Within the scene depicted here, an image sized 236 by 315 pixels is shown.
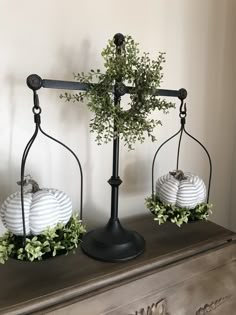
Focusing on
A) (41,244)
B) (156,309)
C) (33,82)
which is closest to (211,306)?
(156,309)

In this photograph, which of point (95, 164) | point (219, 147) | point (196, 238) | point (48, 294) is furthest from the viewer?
point (219, 147)

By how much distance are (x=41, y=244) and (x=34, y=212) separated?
7 cm

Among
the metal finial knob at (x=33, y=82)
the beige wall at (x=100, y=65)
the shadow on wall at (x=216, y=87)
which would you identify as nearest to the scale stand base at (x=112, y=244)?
the beige wall at (x=100, y=65)

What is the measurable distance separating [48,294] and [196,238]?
1.63 feet

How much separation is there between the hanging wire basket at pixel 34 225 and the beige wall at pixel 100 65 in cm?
23

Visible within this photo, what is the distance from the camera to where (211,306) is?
1.04 m

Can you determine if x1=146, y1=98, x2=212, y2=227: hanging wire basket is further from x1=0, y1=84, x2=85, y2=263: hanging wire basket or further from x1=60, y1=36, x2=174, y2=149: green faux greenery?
x1=0, y1=84, x2=85, y2=263: hanging wire basket

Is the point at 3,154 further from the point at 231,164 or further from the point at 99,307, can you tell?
the point at 231,164

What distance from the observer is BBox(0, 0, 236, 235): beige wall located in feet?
3.36

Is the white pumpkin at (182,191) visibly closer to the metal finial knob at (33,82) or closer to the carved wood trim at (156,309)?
the carved wood trim at (156,309)

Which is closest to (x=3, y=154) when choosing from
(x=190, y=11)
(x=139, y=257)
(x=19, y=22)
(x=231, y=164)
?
(x=19, y=22)

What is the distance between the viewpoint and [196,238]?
3.60ft

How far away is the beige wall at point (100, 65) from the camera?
103 centimetres

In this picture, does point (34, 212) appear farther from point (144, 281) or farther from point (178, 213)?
point (178, 213)
